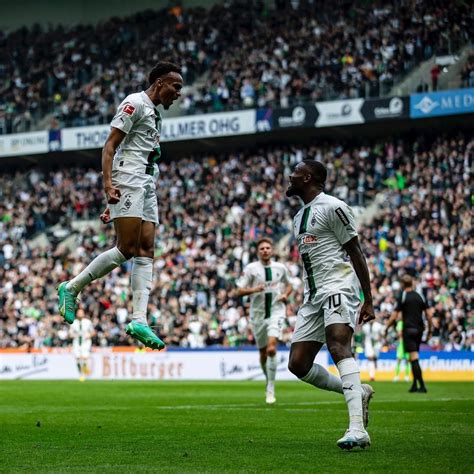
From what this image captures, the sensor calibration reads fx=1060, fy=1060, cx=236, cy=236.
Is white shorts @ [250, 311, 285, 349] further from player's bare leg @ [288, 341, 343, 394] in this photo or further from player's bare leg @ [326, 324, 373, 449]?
player's bare leg @ [326, 324, 373, 449]

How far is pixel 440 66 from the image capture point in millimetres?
39094

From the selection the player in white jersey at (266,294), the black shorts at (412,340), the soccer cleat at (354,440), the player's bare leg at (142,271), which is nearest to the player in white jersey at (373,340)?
the black shorts at (412,340)

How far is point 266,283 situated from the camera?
19062 mm

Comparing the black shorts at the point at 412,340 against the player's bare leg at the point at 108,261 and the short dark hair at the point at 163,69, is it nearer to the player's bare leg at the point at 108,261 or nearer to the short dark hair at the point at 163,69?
the player's bare leg at the point at 108,261

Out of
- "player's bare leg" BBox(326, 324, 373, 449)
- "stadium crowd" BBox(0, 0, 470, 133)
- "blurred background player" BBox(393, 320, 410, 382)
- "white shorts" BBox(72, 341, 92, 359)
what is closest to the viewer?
"player's bare leg" BBox(326, 324, 373, 449)

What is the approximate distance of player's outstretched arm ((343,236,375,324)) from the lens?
30.8 ft

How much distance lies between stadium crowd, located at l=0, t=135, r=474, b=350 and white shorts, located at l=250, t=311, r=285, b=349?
12820 millimetres

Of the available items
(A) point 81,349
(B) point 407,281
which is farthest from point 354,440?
(A) point 81,349

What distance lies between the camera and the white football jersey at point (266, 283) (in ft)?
62.5

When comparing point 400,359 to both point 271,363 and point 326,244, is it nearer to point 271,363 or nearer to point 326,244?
point 271,363

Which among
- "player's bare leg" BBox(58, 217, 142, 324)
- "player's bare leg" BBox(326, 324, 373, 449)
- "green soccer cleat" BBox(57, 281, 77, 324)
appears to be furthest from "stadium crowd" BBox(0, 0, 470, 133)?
"player's bare leg" BBox(326, 324, 373, 449)

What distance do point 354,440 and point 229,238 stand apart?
30.7 metres

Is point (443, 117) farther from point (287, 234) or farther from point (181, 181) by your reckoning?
Result: point (181, 181)

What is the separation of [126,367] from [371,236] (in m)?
9.44
